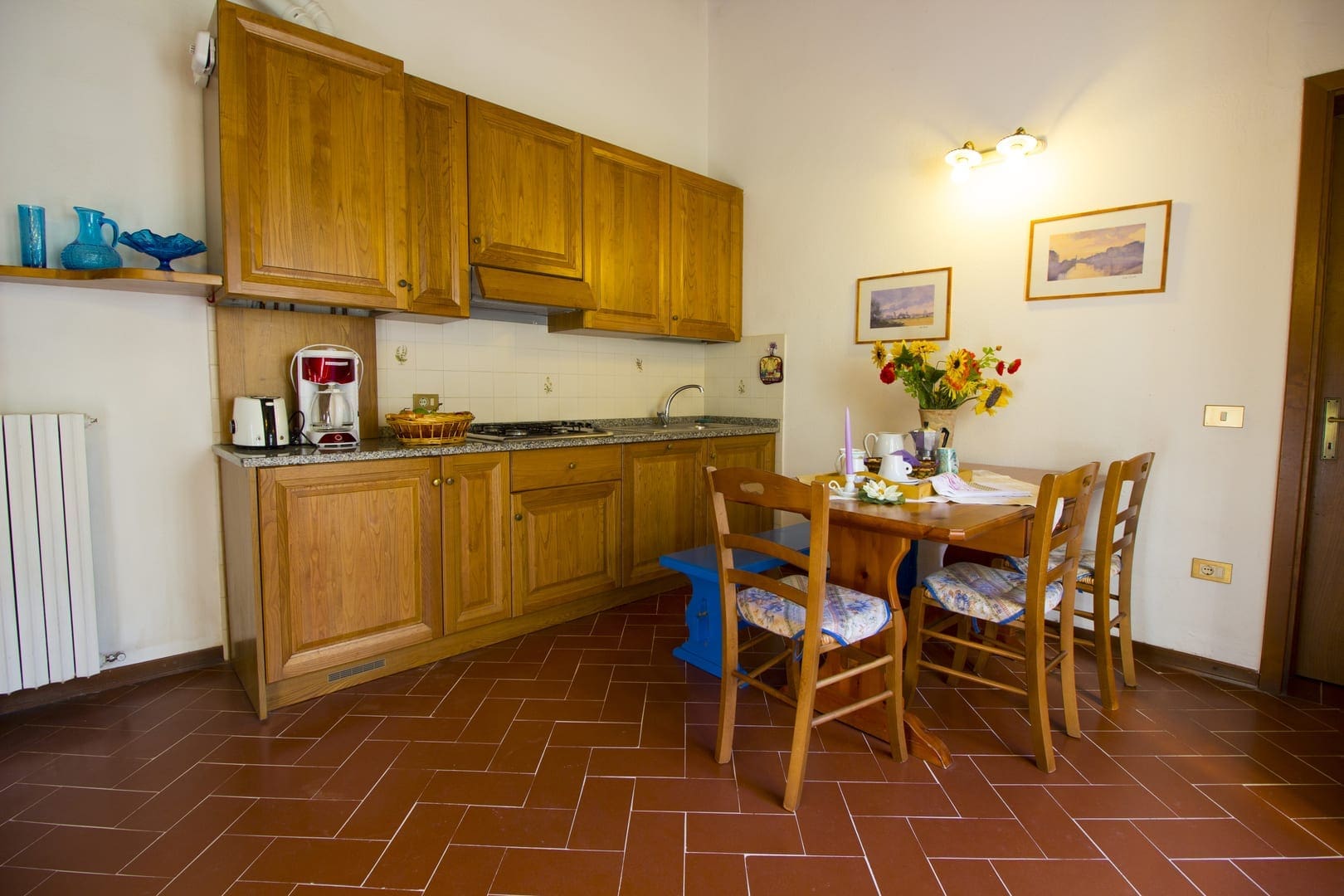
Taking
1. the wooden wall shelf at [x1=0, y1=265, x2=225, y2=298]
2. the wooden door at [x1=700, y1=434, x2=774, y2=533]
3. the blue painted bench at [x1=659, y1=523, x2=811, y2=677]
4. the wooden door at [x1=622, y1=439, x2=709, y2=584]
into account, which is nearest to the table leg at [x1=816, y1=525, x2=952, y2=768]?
the blue painted bench at [x1=659, y1=523, x2=811, y2=677]

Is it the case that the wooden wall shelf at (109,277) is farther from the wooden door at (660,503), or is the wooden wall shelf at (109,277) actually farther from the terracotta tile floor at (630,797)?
the wooden door at (660,503)

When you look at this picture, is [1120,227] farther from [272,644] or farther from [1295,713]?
[272,644]

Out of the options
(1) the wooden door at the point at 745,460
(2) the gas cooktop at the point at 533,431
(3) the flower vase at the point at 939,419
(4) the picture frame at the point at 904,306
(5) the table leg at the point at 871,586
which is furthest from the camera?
(1) the wooden door at the point at 745,460

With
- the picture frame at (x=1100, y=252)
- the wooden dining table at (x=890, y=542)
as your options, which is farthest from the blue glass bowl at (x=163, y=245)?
the picture frame at (x=1100, y=252)

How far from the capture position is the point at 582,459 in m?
2.91

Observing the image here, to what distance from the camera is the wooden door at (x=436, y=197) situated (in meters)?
2.54

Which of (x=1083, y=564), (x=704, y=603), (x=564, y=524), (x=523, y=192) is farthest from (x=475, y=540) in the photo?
(x=1083, y=564)

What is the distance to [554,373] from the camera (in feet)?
11.6

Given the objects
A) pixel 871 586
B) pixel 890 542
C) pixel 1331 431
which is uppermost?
pixel 1331 431

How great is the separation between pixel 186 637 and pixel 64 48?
215 centimetres

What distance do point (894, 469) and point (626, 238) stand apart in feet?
6.39

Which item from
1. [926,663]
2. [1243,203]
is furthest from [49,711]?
[1243,203]

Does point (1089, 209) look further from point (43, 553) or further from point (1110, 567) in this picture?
point (43, 553)

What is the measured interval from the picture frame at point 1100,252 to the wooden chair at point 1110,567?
2.79ft
